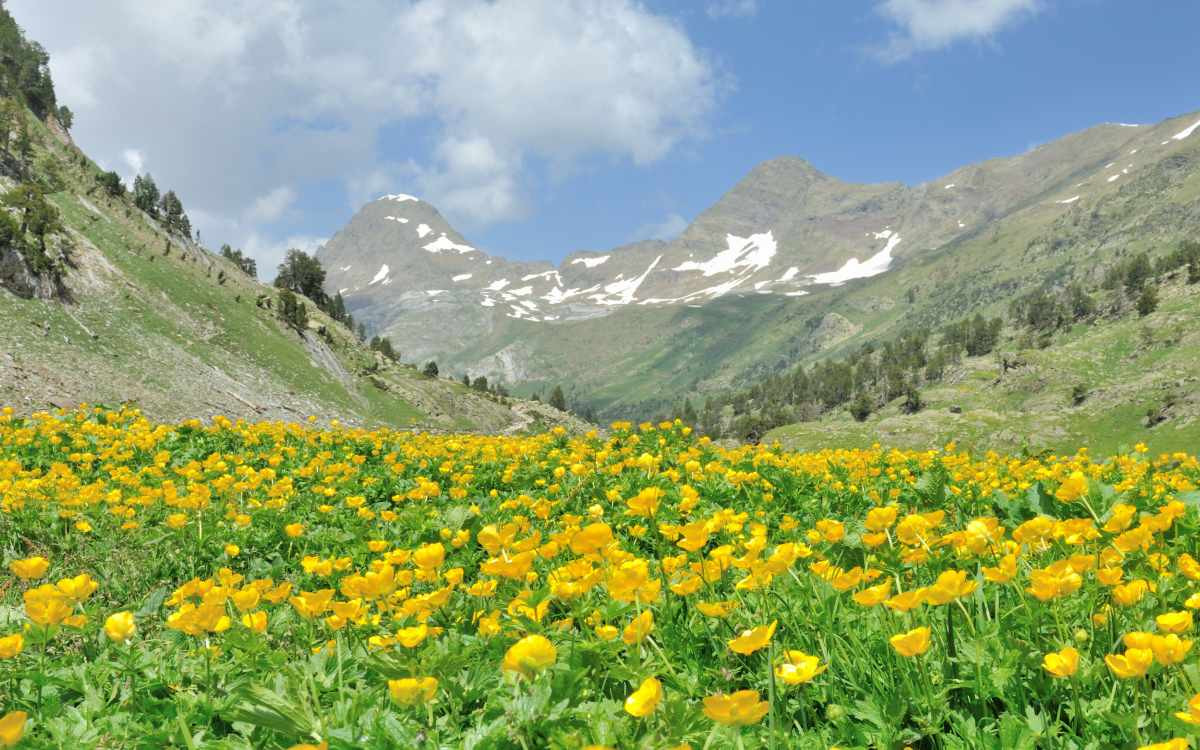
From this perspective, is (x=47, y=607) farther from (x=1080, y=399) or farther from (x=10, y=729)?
(x=1080, y=399)

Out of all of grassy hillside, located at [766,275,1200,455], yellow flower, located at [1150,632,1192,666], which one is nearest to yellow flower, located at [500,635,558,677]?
yellow flower, located at [1150,632,1192,666]

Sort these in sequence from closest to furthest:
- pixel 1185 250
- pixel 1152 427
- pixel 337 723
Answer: pixel 337 723, pixel 1152 427, pixel 1185 250

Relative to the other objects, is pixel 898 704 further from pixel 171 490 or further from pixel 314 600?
pixel 171 490

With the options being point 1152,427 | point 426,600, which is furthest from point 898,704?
point 1152,427

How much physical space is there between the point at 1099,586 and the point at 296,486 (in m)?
9.84

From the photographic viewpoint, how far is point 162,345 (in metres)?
35.8

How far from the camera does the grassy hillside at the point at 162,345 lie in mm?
27672

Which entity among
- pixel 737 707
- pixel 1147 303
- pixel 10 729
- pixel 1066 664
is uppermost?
pixel 10 729

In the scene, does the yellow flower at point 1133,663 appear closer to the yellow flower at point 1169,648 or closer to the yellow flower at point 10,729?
the yellow flower at point 1169,648

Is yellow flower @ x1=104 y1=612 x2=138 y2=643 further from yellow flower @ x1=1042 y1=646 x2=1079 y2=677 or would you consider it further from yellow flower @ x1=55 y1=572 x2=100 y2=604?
yellow flower @ x1=1042 y1=646 x2=1079 y2=677

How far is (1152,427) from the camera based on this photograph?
92438 millimetres

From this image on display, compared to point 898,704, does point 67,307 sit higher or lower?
higher

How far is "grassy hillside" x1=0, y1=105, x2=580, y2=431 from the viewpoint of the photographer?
1089 inches

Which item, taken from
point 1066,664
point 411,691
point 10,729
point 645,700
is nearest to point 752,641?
point 645,700
